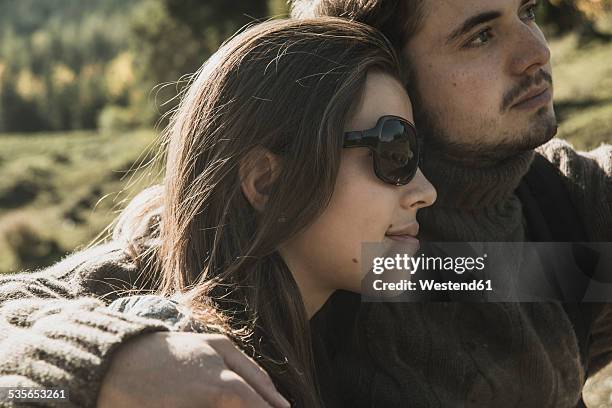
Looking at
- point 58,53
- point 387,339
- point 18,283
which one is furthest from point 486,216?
point 58,53

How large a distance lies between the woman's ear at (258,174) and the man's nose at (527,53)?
1.14 metres

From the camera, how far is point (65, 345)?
2170 millimetres

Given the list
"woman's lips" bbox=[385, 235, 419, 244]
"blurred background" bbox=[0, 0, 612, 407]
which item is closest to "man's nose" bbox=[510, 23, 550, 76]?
"woman's lips" bbox=[385, 235, 419, 244]

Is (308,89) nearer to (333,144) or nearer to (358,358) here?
(333,144)

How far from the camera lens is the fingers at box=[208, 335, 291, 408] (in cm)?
212

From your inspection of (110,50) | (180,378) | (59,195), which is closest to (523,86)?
(180,378)

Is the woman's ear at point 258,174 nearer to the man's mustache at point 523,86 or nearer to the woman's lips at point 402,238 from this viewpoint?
the woman's lips at point 402,238

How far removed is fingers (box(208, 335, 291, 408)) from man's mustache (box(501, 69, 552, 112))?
167cm

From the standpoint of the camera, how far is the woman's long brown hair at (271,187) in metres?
2.61

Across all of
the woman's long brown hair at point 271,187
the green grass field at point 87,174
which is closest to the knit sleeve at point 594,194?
the woman's long brown hair at point 271,187

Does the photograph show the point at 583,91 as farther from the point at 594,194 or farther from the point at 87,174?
the point at 87,174

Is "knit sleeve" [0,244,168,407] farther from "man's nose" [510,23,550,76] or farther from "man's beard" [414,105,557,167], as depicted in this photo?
"man's nose" [510,23,550,76]

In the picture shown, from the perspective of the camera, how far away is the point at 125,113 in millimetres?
53938

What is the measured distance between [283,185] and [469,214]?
1072 mm
